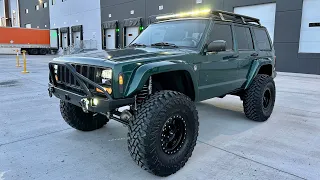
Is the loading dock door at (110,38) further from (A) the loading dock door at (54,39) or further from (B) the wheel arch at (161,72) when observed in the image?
(B) the wheel arch at (161,72)

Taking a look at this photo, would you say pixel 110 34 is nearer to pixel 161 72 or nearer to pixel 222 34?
pixel 222 34

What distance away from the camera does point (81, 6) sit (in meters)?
30.5

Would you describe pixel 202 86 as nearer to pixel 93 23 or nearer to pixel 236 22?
pixel 236 22

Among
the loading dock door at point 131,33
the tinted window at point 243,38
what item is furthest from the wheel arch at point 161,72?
the loading dock door at point 131,33

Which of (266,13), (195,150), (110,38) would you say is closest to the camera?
(195,150)

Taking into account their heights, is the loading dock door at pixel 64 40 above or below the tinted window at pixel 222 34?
above

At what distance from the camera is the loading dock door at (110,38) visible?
25906 mm

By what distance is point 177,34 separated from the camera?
4.03 metres

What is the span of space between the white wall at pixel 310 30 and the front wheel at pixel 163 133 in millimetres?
12672

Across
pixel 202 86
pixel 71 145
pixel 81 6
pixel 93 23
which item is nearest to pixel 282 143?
pixel 202 86

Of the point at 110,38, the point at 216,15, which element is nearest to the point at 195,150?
the point at 216,15

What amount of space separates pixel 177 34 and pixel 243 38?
1.50m

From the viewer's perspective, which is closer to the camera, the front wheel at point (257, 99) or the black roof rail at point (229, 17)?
the black roof rail at point (229, 17)

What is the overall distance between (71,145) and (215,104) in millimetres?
3879
